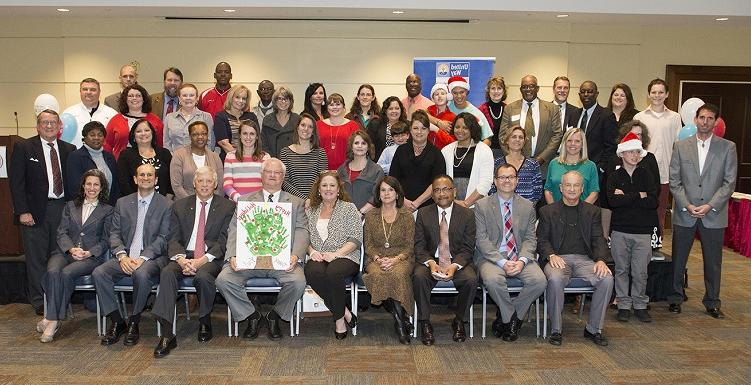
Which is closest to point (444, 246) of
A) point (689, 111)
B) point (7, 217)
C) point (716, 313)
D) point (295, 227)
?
point (295, 227)

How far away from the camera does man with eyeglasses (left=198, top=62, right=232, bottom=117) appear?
6973 mm

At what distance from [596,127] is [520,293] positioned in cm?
219

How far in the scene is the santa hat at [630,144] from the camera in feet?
18.1

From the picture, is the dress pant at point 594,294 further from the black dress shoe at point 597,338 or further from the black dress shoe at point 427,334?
the black dress shoe at point 427,334

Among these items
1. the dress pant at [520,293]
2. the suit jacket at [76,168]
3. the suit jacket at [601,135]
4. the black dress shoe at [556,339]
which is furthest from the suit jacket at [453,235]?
the suit jacket at [76,168]

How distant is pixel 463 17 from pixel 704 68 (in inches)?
156

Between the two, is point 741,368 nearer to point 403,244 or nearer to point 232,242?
point 403,244

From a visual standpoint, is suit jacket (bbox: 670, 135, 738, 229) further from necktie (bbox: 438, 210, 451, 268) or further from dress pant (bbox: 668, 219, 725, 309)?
necktie (bbox: 438, 210, 451, 268)

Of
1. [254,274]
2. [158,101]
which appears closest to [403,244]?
[254,274]

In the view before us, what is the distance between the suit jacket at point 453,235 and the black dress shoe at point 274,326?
3.80ft

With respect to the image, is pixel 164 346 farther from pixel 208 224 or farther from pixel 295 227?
pixel 295 227

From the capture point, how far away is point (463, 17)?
8961 mm

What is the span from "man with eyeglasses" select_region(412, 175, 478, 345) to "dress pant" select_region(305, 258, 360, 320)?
52 cm

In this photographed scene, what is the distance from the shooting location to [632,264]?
18.6 ft
